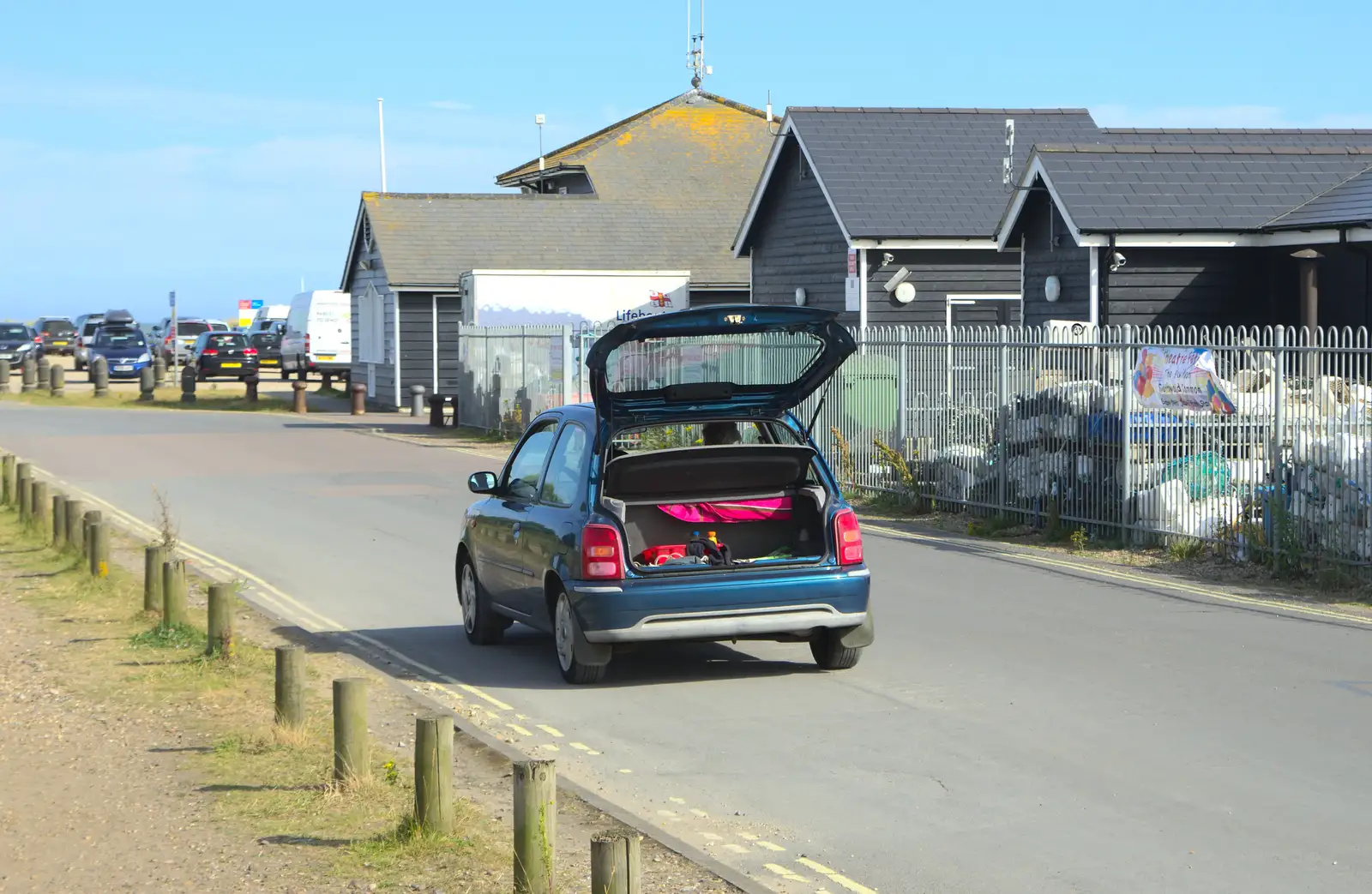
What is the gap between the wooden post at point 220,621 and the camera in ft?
35.3

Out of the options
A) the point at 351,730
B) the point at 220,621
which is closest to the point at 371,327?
the point at 220,621

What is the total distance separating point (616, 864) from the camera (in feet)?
17.3

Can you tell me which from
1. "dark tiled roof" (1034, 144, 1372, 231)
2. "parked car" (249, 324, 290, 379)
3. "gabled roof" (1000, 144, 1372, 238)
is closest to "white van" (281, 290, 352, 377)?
"parked car" (249, 324, 290, 379)

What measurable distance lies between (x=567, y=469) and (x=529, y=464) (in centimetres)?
103

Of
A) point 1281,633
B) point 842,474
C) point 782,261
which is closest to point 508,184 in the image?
point 782,261

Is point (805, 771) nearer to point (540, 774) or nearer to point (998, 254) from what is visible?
point (540, 774)

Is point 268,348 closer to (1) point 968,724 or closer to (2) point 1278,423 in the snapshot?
(2) point 1278,423

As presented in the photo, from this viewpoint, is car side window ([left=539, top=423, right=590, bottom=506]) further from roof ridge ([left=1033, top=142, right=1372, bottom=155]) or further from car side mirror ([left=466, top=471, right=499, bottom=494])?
roof ridge ([left=1033, top=142, right=1372, bottom=155])

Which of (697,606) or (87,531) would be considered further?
(87,531)

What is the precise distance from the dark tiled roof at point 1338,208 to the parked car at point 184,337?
153 feet

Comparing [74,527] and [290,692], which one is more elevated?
[74,527]

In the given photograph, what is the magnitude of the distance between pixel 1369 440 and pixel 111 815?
1038 centimetres

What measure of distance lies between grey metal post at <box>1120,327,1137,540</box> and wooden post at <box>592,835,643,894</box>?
12226 mm

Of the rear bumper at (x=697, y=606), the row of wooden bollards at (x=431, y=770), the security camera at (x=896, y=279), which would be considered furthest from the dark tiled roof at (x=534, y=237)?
the rear bumper at (x=697, y=606)
